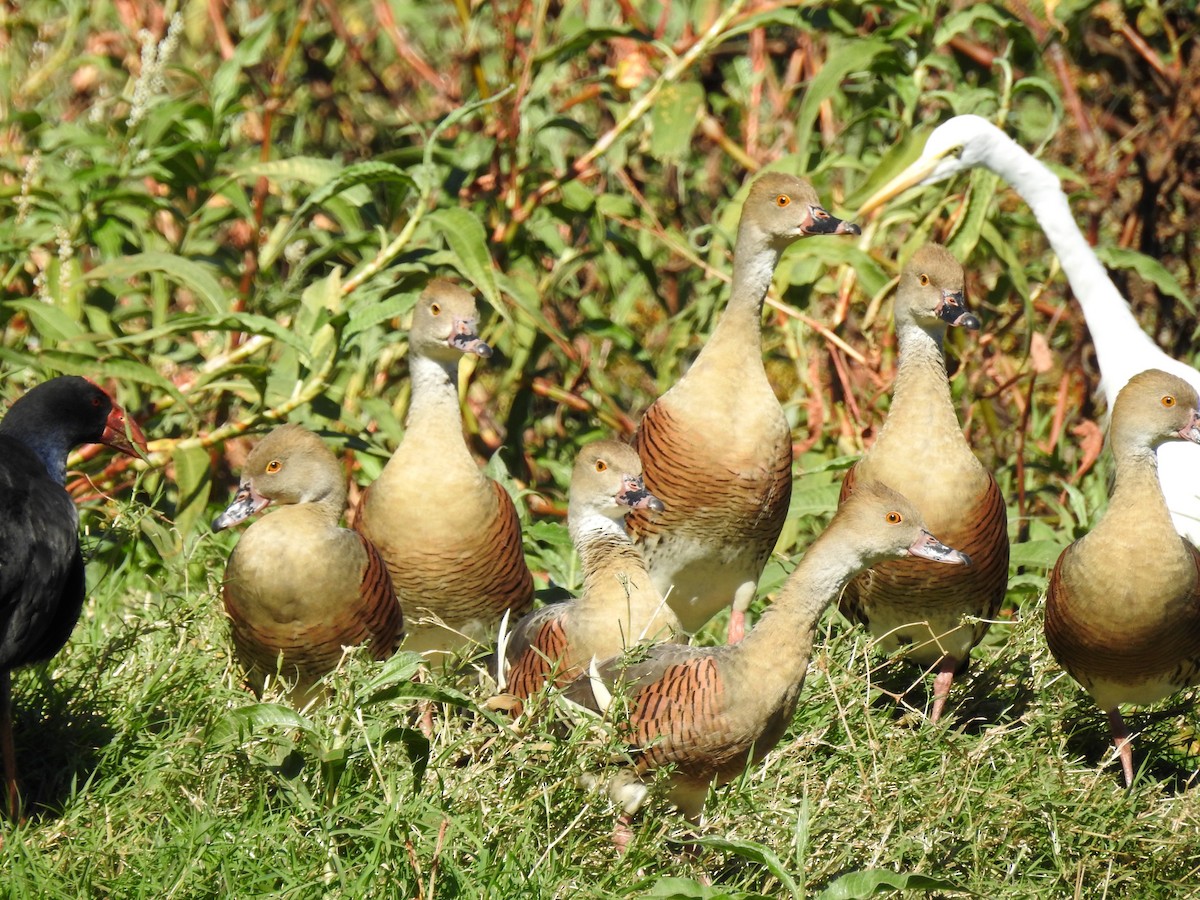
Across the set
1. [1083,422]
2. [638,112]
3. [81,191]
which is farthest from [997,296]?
[81,191]

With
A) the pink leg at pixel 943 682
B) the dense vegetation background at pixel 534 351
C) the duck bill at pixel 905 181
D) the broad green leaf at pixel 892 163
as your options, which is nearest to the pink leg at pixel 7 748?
the dense vegetation background at pixel 534 351

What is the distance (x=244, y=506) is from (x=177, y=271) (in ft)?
3.53

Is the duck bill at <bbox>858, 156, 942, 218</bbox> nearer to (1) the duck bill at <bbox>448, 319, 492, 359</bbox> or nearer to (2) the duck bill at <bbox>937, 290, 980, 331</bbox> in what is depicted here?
(2) the duck bill at <bbox>937, 290, 980, 331</bbox>

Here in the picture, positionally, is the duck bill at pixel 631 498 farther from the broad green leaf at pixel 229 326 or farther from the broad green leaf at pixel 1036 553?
the broad green leaf at pixel 1036 553

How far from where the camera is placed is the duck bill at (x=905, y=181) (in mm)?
5871

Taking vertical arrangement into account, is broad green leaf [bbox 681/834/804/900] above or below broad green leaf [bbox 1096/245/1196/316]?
below

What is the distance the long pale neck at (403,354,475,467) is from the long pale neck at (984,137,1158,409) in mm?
2249

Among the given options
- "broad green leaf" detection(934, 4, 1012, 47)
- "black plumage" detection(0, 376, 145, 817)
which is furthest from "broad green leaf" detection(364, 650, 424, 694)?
"broad green leaf" detection(934, 4, 1012, 47)

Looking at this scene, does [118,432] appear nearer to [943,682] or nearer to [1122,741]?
[943,682]

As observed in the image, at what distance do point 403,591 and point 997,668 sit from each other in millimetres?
1966

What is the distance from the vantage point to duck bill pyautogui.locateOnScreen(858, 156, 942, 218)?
5.87 meters

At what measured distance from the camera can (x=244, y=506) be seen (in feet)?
15.6

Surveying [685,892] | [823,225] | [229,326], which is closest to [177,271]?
[229,326]

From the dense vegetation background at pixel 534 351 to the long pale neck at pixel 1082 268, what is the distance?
15 centimetres
